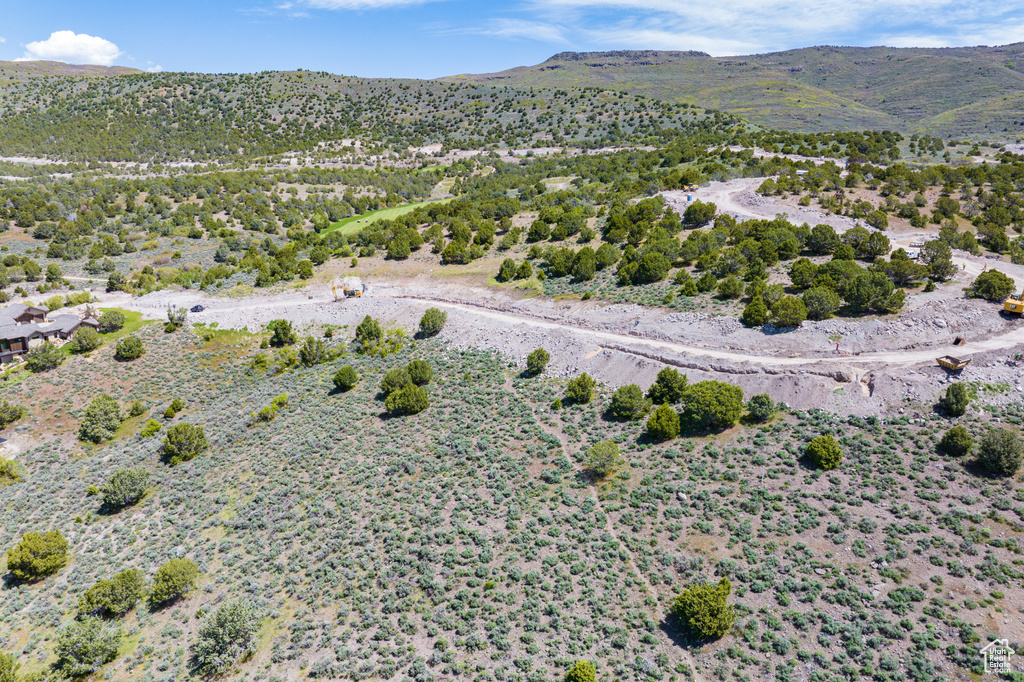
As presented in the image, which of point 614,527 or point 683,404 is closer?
point 614,527

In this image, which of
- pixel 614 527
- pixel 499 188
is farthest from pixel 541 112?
pixel 614 527

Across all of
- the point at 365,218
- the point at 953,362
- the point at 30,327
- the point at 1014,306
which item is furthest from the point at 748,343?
→ the point at 365,218

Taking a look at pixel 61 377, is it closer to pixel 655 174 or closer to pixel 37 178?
pixel 655 174

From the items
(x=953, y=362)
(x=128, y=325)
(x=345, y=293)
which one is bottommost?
(x=128, y=325)

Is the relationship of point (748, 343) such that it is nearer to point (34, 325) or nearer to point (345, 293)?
point (345, 293)

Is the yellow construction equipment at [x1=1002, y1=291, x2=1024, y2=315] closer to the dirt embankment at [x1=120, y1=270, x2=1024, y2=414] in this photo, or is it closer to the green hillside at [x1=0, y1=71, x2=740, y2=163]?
the dirt embankment at [x1=120, y1=270, x2=1024, y2=414]

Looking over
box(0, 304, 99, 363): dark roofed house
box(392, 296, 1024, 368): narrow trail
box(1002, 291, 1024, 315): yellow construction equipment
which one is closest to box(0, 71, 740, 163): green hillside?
box(0, 304, 99, 363): dark roofed house
